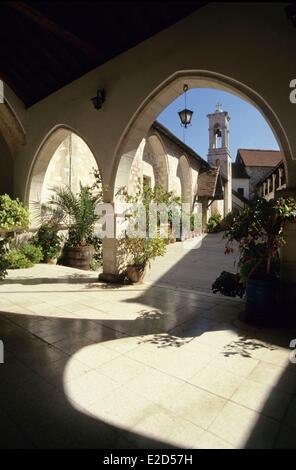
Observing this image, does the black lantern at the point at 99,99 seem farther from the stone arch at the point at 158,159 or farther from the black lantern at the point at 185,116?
the stone arch at the point at 158,159

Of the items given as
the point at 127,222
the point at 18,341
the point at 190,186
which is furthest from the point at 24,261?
the point at 190,186

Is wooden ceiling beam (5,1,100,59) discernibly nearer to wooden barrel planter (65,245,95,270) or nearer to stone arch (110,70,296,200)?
stone arch (110,70,296,200)

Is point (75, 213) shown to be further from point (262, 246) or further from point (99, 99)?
point (262, 246)

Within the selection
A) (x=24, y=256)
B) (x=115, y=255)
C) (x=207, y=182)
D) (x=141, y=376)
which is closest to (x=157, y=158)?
(x=207, y=182)

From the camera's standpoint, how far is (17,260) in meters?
6.83

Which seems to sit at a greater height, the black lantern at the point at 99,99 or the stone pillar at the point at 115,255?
the black lantern at the point at 99,99

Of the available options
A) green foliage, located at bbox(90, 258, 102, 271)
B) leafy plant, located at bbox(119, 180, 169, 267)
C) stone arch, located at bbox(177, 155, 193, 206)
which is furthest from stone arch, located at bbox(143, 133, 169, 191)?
leafy plant, located at bbox(119, 180, 169, 267)

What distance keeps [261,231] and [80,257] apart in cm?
551

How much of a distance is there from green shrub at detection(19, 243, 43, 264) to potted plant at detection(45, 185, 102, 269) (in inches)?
34.3

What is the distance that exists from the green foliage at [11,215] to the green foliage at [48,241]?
0.66 meters

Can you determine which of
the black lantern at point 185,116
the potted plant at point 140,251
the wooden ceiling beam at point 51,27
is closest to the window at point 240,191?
the black lantern at point 185,116

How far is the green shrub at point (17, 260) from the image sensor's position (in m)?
6.74
